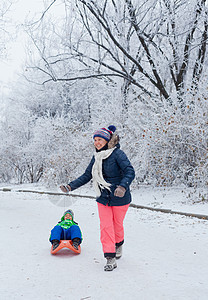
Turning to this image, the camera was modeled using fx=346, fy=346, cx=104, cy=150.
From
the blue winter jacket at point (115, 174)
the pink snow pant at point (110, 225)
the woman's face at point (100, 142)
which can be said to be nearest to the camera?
the pink snow pant at point (110, 225)

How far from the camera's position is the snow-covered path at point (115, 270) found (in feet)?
11.0

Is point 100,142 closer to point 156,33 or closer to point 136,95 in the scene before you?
point 156,33

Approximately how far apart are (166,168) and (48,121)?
472 inches

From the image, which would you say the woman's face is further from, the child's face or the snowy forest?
the snowy forest

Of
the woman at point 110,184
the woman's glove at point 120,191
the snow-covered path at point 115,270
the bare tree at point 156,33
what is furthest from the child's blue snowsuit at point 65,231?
the bare tree at point 156,33

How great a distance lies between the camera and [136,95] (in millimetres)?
16484

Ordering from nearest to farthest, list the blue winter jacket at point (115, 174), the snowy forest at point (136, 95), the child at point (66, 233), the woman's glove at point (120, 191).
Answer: the woman's glove at point (120, 191)
the blue winter jacket at point (115, 174)
the child at point (66, 233)
the snowy forest at point (136, 95)

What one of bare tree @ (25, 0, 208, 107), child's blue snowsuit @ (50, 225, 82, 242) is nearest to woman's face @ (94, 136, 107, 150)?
child's blue snowsuit @ (50, 225, 82, 242)

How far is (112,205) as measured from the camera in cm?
432

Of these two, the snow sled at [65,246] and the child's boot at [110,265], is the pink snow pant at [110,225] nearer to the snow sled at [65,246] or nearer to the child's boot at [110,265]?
the child's boot at [110,265]

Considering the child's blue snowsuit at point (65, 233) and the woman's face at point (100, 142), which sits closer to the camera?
the woman's face at point (100, 142)

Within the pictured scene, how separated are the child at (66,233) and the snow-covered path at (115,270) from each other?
19 cm

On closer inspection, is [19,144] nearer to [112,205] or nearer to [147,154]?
[147,154]

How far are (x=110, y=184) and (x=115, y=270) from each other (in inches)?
40.3
